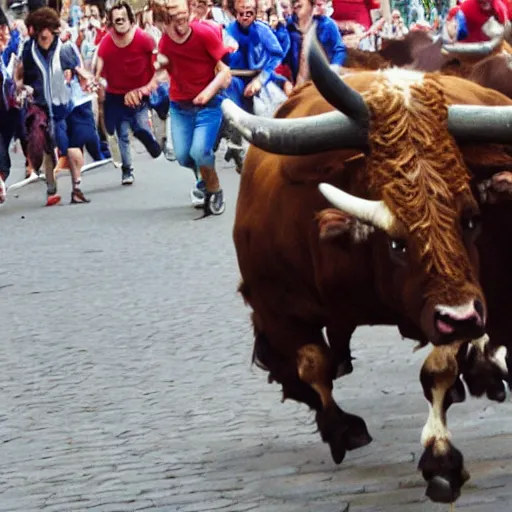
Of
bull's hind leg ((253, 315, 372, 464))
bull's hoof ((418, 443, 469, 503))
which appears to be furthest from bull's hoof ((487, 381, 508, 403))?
bull's hoof ((418, 443, 469, 503))

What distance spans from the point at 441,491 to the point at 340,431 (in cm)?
85

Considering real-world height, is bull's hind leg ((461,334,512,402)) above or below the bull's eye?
below

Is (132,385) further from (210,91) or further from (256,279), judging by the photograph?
(210,91)

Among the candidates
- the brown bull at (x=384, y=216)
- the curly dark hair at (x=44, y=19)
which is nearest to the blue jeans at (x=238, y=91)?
the curly dark hair at (x=44, y=19)

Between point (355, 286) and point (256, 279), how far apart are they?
682 mm

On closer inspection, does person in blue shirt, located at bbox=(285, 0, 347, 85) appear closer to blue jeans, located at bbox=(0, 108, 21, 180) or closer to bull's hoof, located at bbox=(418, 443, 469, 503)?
blue jeans, located at bbox=(0, 108, 21, 180)

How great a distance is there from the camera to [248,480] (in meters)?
6.24

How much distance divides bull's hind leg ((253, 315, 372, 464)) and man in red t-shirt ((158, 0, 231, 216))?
846cm

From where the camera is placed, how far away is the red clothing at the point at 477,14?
10844 mm

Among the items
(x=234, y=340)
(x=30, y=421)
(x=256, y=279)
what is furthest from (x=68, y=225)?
(x=256, y=279)

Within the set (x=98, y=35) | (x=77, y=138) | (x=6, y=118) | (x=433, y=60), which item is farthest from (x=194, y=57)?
(x=98, y=35)

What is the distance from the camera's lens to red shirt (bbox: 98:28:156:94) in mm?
18391

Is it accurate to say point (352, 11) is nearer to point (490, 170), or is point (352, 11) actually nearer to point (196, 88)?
point (196, 88)

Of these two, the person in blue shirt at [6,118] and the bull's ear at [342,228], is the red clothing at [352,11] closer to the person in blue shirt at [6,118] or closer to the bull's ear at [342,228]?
the person in blue shirt at [6,118]
